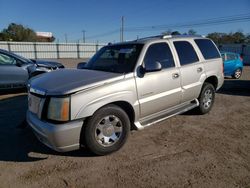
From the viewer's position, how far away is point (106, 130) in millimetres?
3498

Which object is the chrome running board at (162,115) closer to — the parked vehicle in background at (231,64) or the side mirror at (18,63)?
the side mirror at (18,63)

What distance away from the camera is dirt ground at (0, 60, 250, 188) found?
2910 millimetres

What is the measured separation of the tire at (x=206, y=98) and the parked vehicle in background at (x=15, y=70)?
572 centimetres

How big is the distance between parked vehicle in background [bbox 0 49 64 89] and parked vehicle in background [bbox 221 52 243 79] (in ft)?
29.1

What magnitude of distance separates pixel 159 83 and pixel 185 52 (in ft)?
3.98

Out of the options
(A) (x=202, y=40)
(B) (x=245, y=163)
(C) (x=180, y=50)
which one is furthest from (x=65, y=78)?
(A) (x=202, y=40)

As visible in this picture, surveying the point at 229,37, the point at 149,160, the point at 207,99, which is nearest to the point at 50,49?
the point at 207,99

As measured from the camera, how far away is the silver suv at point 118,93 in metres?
3.11

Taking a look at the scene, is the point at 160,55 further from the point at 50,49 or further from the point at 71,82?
the point at 50,49

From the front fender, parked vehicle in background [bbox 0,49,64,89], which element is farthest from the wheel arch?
parked vehicle in background [bbox 0,49,64,89]

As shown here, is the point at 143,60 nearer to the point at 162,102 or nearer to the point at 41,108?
the point at 162,102

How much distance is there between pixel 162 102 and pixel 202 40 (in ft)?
7.45

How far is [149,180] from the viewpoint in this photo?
291 cm

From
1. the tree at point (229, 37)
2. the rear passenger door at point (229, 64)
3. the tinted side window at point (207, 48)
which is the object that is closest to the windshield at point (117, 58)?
the tinted side window at point (207, 48)
